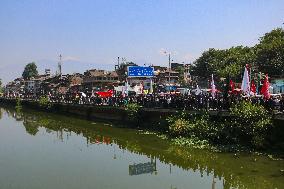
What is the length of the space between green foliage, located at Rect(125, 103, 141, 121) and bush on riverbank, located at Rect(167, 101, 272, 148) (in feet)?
28.4

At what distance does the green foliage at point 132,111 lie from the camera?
42.8 m

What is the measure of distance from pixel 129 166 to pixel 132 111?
703 inches

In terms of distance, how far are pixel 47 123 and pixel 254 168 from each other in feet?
135

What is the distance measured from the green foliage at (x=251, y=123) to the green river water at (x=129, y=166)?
1.56 m

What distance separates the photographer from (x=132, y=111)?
43094 mm

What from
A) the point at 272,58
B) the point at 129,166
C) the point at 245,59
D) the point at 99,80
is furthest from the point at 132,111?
the point at 99,80

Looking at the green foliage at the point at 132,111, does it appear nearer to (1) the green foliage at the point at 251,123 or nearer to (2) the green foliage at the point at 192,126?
(2) the green foliage at the point at 192,126

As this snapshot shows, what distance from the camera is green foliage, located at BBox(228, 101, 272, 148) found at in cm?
2639

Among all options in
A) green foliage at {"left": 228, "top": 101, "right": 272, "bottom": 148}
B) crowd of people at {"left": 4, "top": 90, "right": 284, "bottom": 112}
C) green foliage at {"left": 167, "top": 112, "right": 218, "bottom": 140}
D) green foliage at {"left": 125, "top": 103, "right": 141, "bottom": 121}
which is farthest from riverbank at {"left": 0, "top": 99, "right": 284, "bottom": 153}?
crowd of people at {"left": 4, "top": 90, "right": 284, "bottom": 112}

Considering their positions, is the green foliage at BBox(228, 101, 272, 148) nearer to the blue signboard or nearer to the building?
the blue signboard

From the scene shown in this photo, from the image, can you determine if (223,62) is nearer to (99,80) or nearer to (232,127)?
(99,80)

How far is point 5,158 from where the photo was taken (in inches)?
1179

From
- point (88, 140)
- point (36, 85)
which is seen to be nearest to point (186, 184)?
point (88, 140)

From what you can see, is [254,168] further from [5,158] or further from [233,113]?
[5,158]
